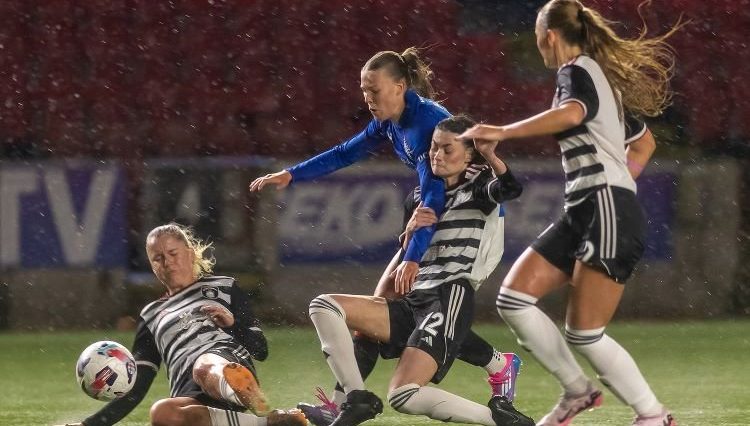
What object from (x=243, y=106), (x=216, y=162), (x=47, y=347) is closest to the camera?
(x=47, y=347)

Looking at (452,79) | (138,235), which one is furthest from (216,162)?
(452,79)

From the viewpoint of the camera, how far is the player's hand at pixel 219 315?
591 centimetres

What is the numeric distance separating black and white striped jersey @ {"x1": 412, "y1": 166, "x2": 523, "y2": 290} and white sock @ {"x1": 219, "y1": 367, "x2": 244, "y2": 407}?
0.89 m

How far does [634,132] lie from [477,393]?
7.78 feet

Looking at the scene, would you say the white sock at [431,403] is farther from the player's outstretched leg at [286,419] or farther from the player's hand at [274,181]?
the player's hand at [274,181]

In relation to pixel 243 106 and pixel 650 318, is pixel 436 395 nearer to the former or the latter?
pixel 650 318

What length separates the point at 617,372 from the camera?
5.43 m

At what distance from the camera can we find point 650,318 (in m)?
11.9

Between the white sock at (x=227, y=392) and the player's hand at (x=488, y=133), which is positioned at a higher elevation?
the player's hand at (x=488, y=133)

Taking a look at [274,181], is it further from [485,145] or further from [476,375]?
[476,375]

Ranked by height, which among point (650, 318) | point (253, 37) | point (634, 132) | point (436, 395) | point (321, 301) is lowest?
point (650, 318)

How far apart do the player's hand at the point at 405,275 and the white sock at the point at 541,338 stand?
0.35 meters

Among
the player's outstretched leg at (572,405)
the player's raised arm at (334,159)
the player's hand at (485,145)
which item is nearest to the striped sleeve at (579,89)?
the player's hand at (485,145)

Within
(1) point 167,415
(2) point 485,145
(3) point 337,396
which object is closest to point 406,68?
(2) point 485,145
